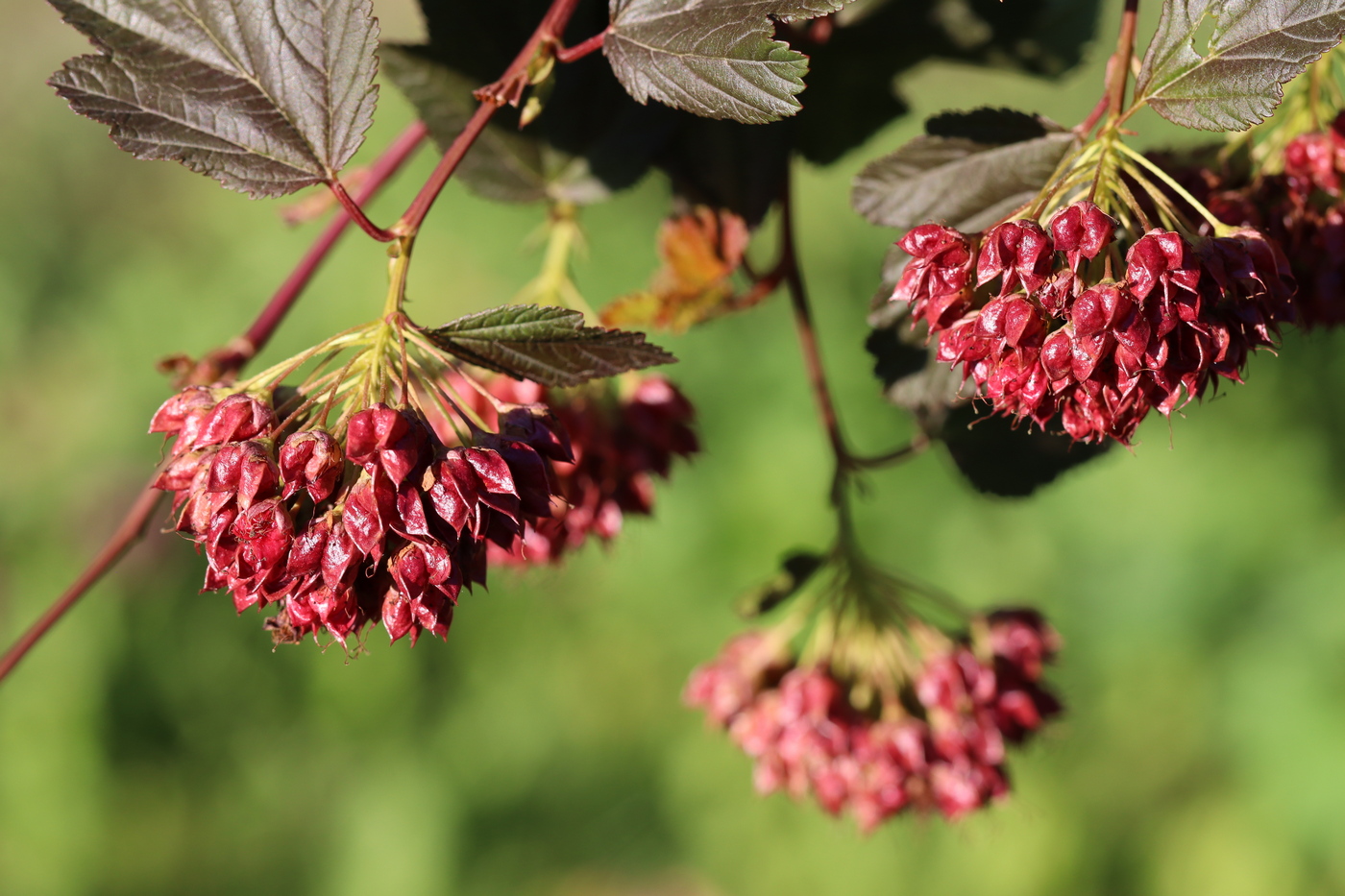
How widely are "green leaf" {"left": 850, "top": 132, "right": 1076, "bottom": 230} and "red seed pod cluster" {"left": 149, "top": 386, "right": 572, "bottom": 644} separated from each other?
0.36 metres

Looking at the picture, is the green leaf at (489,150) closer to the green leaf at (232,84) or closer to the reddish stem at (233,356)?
the reddish stem at (233,356)

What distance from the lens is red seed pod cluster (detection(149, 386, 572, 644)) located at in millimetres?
695

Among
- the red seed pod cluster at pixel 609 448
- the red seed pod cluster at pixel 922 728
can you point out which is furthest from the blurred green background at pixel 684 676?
the red seed pod cluster at pixel 609 448

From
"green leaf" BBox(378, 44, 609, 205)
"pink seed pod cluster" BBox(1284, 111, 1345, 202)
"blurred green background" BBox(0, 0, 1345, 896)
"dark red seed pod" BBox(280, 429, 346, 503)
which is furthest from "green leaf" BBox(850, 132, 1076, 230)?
"blurred green background" BBox(0, 0, 1345, 896)

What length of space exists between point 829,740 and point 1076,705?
225 centimetres

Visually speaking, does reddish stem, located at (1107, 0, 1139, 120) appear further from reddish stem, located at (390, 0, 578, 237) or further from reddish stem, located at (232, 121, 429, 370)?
reddish stem, located at (232, 121, 429, 370)

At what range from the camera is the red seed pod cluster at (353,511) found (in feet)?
2.28

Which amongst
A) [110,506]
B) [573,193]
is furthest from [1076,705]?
[110,506]

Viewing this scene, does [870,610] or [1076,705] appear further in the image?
[1076,705]

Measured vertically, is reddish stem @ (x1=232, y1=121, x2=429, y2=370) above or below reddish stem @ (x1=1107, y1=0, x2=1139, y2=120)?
above

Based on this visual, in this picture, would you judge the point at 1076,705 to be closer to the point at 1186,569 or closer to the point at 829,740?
the point at 1186,569

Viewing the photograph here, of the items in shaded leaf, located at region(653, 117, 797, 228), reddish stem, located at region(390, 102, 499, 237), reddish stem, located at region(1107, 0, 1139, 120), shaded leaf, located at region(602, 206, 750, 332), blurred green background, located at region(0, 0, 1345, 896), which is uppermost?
reddish stem, located at region(390, 102, 499, 237)

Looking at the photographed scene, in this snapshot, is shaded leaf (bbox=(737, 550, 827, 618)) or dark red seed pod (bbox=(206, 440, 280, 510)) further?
shaded leaf (bbox=(737, 550, 827, 618))

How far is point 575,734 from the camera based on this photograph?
365 cm
